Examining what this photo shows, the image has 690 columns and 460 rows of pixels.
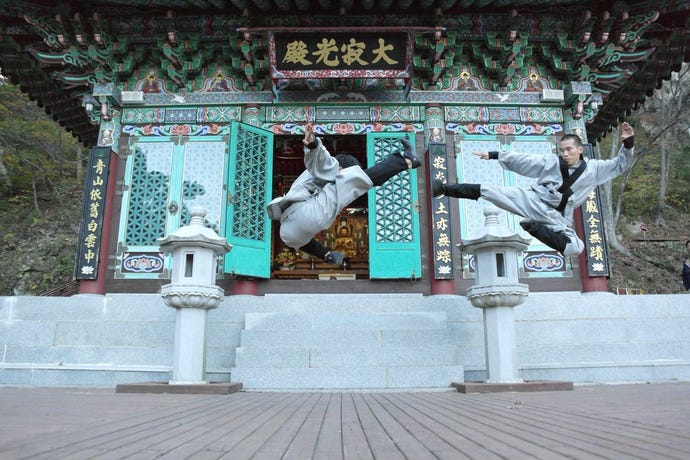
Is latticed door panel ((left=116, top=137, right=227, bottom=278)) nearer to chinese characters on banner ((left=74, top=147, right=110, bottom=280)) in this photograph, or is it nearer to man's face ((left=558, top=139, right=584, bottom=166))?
chinese characters on banner ((left=74, top=147, right=110, bottom=280))

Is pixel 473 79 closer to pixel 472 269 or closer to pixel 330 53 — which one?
pixel 330 53

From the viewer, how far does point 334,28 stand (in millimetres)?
8938

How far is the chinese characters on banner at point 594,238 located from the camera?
8.78 metres

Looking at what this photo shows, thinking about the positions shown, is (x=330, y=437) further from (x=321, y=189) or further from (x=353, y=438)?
(x=321, y=189)

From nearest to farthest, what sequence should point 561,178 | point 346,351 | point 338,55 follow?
point 561,178 < point 346,351 < point 338,55

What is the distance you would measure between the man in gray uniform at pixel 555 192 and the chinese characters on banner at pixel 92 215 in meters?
6.39

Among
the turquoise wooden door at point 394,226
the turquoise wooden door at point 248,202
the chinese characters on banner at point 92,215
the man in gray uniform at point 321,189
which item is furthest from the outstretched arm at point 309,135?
the chinese characters on banner at point 92,215

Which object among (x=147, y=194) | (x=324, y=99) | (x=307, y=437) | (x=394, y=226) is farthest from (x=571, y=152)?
(x=147, y=194)

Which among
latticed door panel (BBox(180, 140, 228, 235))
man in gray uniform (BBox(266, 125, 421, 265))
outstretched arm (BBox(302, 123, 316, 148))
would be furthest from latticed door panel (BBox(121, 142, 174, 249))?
outstretched arm (BBox(302, 123, 316, 148))

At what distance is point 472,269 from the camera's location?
355 inches

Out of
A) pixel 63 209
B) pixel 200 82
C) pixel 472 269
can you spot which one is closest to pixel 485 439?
pixel 472 269

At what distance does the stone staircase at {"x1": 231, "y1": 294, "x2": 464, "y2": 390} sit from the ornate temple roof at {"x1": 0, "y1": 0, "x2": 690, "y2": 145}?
4336 millimetres

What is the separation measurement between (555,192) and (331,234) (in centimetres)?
972

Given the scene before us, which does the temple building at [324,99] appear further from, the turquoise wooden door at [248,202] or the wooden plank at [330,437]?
the wooden plank at [330,437]
